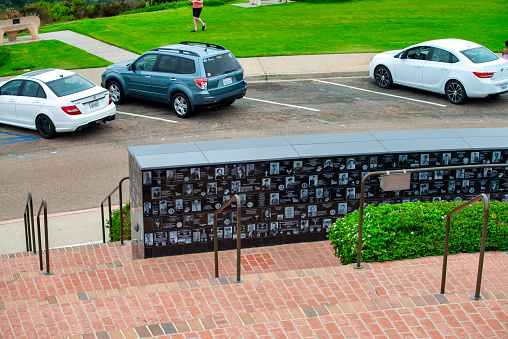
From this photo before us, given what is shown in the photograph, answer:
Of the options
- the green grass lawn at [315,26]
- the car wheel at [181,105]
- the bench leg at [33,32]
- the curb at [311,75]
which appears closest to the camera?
the car wheel at [181,105]

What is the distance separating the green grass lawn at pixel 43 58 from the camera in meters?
22.3

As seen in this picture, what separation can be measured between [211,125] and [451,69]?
6.77 meters

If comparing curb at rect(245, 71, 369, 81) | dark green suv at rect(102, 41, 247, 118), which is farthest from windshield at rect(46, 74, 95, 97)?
curb at rect(245, 71, 369, 81)

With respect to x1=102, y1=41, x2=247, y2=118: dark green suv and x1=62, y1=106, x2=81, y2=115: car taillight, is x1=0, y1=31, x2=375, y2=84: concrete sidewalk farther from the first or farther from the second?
x1=62, y1=106, x2=81, y2=115: car taillight

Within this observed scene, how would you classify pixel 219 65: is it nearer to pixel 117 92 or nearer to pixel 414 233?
pixel 117 92

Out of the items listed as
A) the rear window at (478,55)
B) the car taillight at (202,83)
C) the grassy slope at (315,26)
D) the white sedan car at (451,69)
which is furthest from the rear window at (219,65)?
the grassy slope at (315,26)

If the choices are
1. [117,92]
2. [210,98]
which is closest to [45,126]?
[117,92]

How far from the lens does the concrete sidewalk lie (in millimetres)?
20578

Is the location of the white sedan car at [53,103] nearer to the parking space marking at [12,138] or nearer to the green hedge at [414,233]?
the parking space marking at [12,138]

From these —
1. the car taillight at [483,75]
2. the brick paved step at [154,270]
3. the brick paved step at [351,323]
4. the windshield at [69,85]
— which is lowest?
the brick paved step at [154,270]

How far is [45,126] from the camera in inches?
599

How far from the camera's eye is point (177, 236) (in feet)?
27.1

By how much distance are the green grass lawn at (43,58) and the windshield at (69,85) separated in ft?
22.8

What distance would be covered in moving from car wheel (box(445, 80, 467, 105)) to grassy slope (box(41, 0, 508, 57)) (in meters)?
6.57
